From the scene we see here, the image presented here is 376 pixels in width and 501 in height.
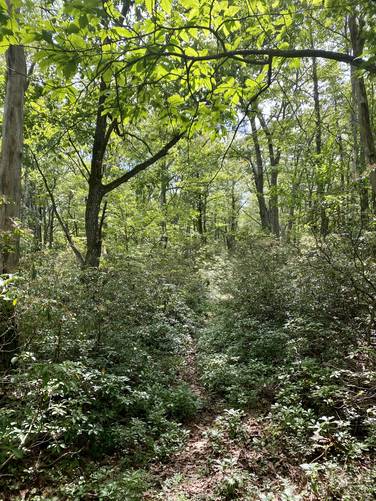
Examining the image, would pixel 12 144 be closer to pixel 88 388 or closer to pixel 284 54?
pixel 88 388

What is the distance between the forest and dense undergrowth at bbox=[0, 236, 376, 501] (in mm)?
29

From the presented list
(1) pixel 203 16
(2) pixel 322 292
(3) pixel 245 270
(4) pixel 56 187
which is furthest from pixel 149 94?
(4) pixel 56 187

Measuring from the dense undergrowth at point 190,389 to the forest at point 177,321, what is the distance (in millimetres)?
29

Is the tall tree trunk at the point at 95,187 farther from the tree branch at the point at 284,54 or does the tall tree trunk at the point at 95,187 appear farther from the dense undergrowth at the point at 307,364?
the tree branch at the point at 284,54

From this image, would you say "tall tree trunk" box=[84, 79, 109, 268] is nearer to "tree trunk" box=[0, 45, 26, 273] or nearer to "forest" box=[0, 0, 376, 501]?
"forest" box=[0, 0, 376, 501]

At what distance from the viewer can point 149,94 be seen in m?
2.52

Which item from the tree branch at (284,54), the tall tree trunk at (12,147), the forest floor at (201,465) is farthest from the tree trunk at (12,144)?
the tree branch at (284,54)

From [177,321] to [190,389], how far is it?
12.0 feet

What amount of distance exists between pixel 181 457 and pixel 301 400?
5.73ft

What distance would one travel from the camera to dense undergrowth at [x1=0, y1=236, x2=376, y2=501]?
10.6ft

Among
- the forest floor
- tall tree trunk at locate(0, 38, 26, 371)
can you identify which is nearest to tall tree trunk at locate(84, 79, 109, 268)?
tall tree trunk at locate(0, 38, 26, 371)

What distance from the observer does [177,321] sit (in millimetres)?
9211

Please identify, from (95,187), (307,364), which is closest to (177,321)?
(95,187)

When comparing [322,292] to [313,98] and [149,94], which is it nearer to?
[149,94]
